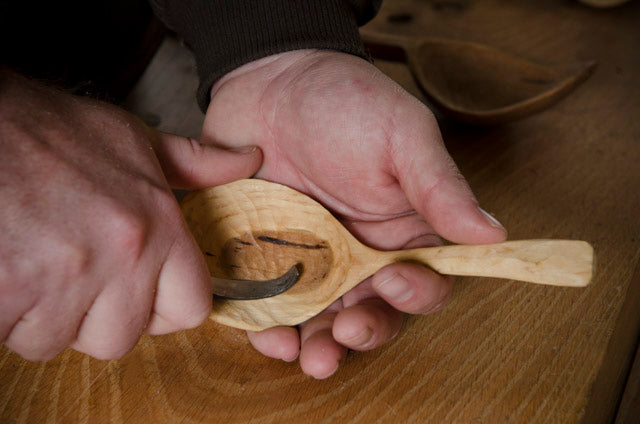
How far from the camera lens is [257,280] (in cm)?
64

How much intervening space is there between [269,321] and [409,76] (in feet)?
1.86

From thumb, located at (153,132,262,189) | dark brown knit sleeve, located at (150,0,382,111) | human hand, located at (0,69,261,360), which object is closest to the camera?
human hand, located at (0,69,261,360)

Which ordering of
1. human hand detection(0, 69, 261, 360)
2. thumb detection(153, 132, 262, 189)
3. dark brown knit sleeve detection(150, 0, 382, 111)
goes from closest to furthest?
human hand detection(0, 69, 261, 360) → thumb detection(153, 132, 262, 189) → dark brown knit sleeve detection(150, 0, 382, 111)

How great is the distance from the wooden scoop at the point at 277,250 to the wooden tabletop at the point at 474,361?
5 centimetres


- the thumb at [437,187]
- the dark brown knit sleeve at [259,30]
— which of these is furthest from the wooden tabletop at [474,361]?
the dark brown knit sleeve at [259,30]

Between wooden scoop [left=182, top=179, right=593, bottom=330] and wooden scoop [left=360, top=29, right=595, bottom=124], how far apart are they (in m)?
0.35

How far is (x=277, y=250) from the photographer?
652 millimetres

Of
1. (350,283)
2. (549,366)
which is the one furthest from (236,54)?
(549,366)

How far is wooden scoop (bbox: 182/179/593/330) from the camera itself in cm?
60

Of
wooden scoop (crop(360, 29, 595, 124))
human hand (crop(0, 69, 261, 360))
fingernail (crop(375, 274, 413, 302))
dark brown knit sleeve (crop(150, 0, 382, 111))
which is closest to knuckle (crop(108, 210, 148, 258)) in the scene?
human hand (crop(0, 69, 261, 360))

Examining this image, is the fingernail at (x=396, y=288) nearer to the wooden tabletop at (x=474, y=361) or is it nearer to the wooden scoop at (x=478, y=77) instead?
the wooden tabletop at (x=474, y=361)

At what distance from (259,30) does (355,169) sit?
0.27 m

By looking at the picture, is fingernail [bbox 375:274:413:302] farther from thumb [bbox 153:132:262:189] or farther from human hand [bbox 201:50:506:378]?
thumb [bbox 153:132:262:189]

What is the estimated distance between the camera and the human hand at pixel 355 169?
1.73 feet
